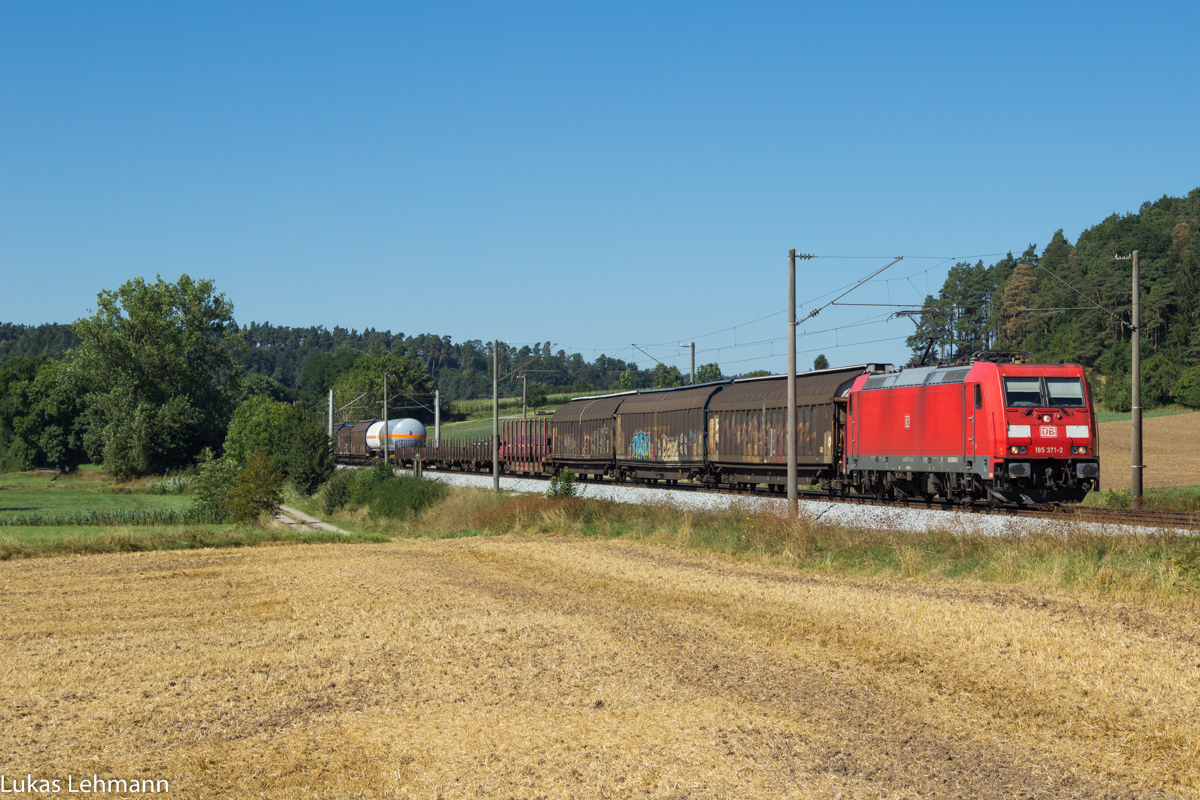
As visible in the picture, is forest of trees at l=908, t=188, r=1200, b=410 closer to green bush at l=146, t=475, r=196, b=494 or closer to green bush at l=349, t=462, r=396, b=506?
green bush at l=349, t=462, r=396, b=506

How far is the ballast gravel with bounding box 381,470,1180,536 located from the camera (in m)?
19.8

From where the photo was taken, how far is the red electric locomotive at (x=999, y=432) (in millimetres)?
24922

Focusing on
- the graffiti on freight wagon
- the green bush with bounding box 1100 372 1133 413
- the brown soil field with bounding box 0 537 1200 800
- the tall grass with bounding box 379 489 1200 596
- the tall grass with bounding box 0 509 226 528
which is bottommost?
the tall grass with bounding box 0 509 226 528

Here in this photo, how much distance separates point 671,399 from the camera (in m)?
42.8

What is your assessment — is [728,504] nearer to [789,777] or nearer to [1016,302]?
[789,777]

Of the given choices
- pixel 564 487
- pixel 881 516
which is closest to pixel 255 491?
pixel 564 487

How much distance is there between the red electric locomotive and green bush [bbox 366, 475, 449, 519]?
25884mm

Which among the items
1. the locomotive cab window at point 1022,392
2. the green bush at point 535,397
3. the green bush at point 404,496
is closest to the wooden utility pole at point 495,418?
the green bush at point 404,496

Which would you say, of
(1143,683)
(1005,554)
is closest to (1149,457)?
(1005,554)

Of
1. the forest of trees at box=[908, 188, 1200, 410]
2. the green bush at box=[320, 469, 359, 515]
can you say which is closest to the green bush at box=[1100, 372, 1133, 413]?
the forest of trees at box=[908, 188, 1200, 410]

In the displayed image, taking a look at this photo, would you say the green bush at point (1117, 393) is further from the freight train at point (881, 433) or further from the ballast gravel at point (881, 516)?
the ballast gravel at point (881, 516)

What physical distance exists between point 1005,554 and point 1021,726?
921cm

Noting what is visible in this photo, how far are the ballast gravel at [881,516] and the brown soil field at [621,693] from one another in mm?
4392

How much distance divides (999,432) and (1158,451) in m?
49.9
